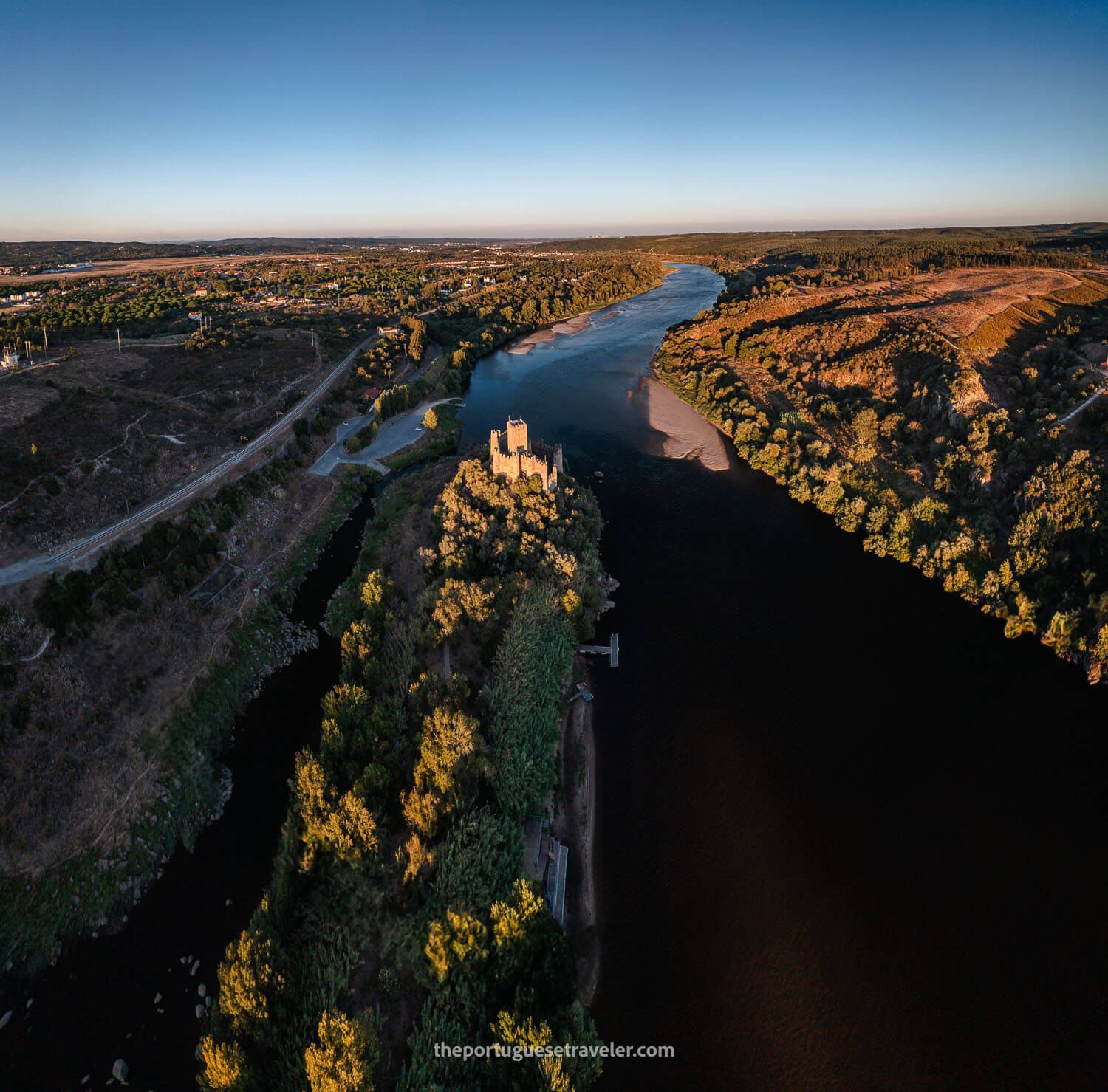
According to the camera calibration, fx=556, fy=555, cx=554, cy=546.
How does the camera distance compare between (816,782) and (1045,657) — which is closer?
(816,782)

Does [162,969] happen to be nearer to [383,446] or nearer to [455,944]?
[455,944]

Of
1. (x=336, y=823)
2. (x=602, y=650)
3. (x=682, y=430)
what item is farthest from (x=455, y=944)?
(x=682, y=430)

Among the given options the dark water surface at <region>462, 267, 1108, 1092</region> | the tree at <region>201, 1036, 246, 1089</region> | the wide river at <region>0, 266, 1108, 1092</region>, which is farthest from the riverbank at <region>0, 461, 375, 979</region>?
the dark water surface at <region>462, 267, 1108, 1092</region>

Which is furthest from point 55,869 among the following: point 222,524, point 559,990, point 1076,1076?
point 1076,1076

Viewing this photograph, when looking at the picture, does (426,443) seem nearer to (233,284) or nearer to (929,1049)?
(929,1049)

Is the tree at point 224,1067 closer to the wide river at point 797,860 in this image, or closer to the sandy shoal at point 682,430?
the wide river at point 797,860

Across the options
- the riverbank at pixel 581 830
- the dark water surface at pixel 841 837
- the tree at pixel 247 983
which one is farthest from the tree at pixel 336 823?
the dark water surface at pixel 841 837
